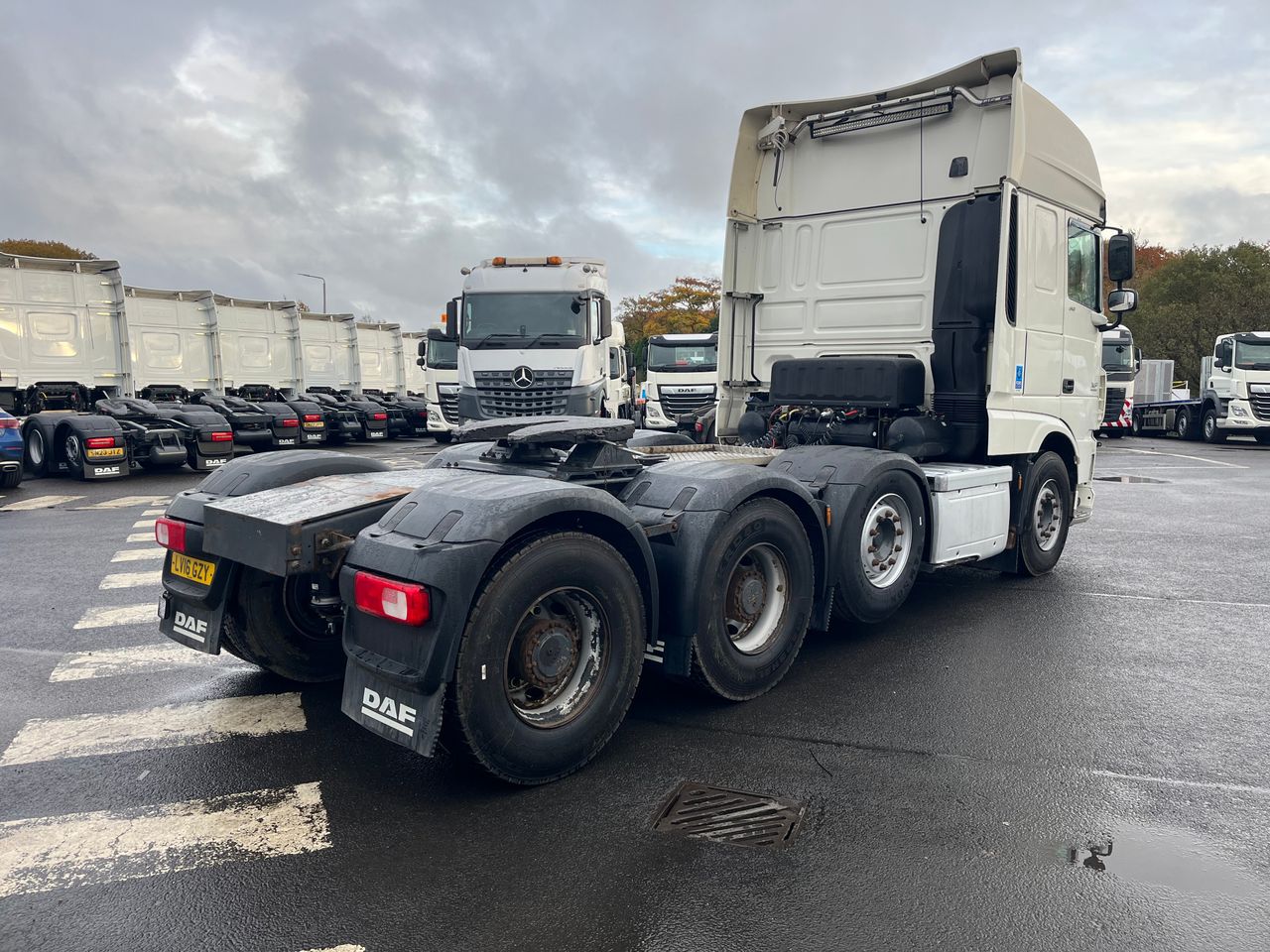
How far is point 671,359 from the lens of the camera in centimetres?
2252

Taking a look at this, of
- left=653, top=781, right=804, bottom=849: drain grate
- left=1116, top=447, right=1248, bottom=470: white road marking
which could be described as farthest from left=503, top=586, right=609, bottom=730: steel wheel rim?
left=1116, top=447, right=1248, bottom=470: white road marking

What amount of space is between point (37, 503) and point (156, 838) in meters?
10.5

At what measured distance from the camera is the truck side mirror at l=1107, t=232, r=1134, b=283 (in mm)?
7234

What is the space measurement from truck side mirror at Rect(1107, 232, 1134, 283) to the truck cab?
68.2 ft

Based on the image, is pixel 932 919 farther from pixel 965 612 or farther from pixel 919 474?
pixel 965 612

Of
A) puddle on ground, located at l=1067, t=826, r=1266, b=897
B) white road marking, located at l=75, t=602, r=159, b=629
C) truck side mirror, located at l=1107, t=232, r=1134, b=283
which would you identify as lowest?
puddle on ground, located at l=1067, t=826, r=1266, b=897

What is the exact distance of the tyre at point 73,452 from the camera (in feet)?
46.1

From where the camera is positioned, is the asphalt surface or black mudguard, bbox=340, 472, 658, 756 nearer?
the asphalt surface

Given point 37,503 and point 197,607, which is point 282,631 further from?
point 37,503

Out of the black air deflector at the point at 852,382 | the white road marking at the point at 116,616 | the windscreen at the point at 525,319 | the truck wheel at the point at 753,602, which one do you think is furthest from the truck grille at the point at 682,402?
the truck wheel at the point at 753,602

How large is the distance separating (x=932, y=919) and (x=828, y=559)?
8.25 feet

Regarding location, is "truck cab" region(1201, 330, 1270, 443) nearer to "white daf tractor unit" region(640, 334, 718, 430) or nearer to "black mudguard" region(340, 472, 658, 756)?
"white daf tractor unit" region(640, 334, 718, 430)

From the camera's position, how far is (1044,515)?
25.1ft

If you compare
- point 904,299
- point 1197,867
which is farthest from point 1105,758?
point 904,299
